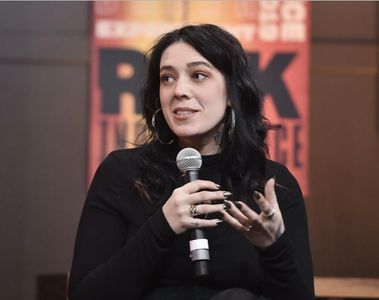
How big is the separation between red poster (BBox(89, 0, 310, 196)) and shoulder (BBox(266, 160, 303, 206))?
4.12ft

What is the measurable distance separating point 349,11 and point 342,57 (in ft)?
0.72

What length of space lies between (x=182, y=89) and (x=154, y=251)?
1.19 ft

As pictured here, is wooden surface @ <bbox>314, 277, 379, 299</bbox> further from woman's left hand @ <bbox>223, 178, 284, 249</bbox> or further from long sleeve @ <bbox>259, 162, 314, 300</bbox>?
woman's left hand @ <bbox>223, 178, 284, 249</bbox>

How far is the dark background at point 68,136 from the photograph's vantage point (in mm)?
2943

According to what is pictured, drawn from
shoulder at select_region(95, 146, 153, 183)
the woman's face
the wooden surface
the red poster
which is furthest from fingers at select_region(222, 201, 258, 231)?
the red poster

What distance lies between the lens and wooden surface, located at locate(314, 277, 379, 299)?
2.26m

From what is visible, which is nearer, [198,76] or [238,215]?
[238,215]

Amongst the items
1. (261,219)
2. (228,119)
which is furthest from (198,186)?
(228,119)

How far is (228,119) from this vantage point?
164cm

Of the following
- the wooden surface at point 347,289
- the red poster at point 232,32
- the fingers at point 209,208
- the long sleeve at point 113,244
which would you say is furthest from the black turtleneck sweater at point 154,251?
the red poster at point 232,32

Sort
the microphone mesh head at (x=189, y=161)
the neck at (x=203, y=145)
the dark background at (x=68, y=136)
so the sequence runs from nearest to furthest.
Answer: the microphone mesh head at (x=189, y=161) → the neck at (x=203, y=145) → the dark background at (x=68, y=136)

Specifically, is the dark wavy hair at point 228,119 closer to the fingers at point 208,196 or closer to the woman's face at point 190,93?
the woman's face at point 190,93

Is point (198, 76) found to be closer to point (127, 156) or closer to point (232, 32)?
point (127, 156)

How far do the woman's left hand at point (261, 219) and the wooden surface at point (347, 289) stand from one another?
95 centimetres
